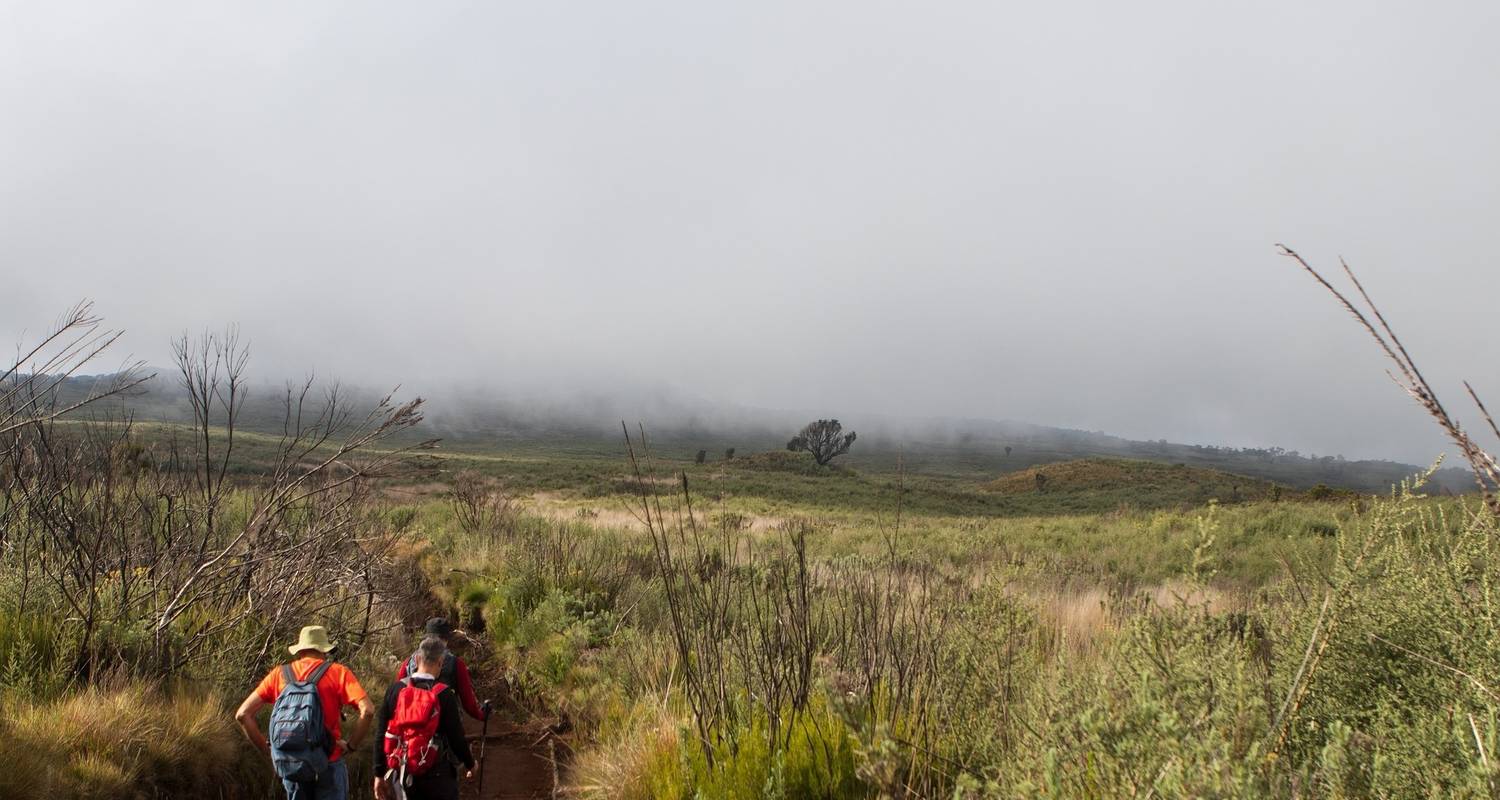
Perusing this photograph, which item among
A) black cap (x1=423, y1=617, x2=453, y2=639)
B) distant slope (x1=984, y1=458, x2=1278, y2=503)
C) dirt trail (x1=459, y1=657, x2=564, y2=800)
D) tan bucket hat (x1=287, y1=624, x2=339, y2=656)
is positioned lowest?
dirt trail (x1=459, y1=657, x2=564, y2=800)

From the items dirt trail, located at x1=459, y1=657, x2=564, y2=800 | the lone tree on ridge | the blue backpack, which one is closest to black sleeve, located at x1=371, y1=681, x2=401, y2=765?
the blue backpack

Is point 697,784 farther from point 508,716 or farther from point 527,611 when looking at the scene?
point 527,611

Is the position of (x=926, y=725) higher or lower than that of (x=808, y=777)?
higher

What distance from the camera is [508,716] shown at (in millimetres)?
8367

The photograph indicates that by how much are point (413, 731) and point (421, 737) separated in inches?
2.8

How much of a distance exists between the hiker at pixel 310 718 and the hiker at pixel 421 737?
21 cm

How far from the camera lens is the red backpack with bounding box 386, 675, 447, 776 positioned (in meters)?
4.85

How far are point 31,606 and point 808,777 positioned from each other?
686cm

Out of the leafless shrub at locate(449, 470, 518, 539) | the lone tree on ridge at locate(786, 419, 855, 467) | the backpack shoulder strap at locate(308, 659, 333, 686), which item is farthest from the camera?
the lone tree on ridge at locate(786, 419, 855, 467)

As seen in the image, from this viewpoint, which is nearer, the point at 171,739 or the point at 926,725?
the point at 926,725

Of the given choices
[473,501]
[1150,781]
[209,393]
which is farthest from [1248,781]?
[473,501]

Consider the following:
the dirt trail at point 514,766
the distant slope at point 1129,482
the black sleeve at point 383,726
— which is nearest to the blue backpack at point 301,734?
the black sleeve at point 383,726

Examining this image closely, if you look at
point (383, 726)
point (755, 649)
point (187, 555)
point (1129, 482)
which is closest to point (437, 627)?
point (383, 726)

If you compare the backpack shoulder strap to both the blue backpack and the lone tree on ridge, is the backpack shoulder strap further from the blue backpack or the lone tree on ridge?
the lone tree on ridge
